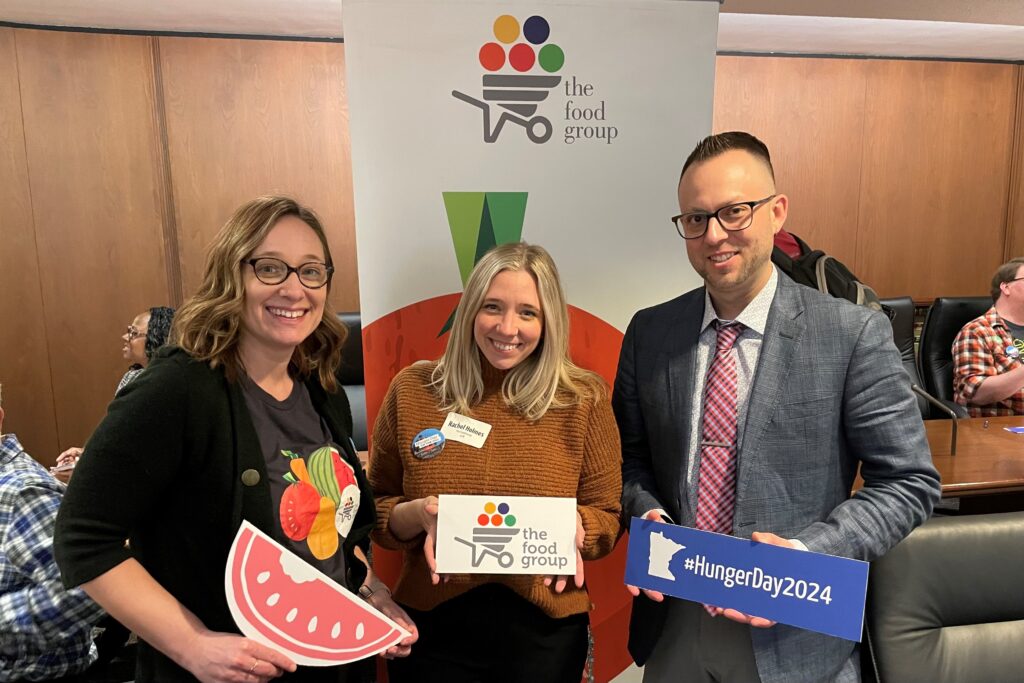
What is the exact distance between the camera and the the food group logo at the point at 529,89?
1877mm

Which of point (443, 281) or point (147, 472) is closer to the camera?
point (147, 472)

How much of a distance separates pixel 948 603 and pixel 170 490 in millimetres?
1583

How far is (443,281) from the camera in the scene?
1.98 meters

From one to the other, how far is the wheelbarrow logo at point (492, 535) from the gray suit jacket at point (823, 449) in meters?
0.37

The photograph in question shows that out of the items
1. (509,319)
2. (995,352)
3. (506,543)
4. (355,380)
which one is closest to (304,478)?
(506,543)

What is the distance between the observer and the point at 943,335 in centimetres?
391

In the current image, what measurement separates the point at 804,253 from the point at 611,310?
0.59 m

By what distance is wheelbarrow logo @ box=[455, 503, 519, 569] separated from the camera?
1352mm

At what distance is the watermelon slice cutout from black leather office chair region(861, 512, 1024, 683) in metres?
1.05

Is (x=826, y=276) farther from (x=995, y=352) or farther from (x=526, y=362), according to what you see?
(x=995, y=352)

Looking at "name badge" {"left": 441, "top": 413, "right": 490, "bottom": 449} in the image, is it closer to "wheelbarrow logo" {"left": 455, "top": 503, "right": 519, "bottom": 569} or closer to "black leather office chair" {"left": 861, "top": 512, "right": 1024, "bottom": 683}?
"wheelbarrow logo" {"left": 455, "top": 503, "right": 519, "bottom": 569}

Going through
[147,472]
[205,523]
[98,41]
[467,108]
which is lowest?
[205,523]

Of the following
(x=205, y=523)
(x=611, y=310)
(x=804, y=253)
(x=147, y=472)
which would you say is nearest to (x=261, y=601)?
(x=205, y=523)

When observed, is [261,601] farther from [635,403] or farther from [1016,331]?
[1016,331]
